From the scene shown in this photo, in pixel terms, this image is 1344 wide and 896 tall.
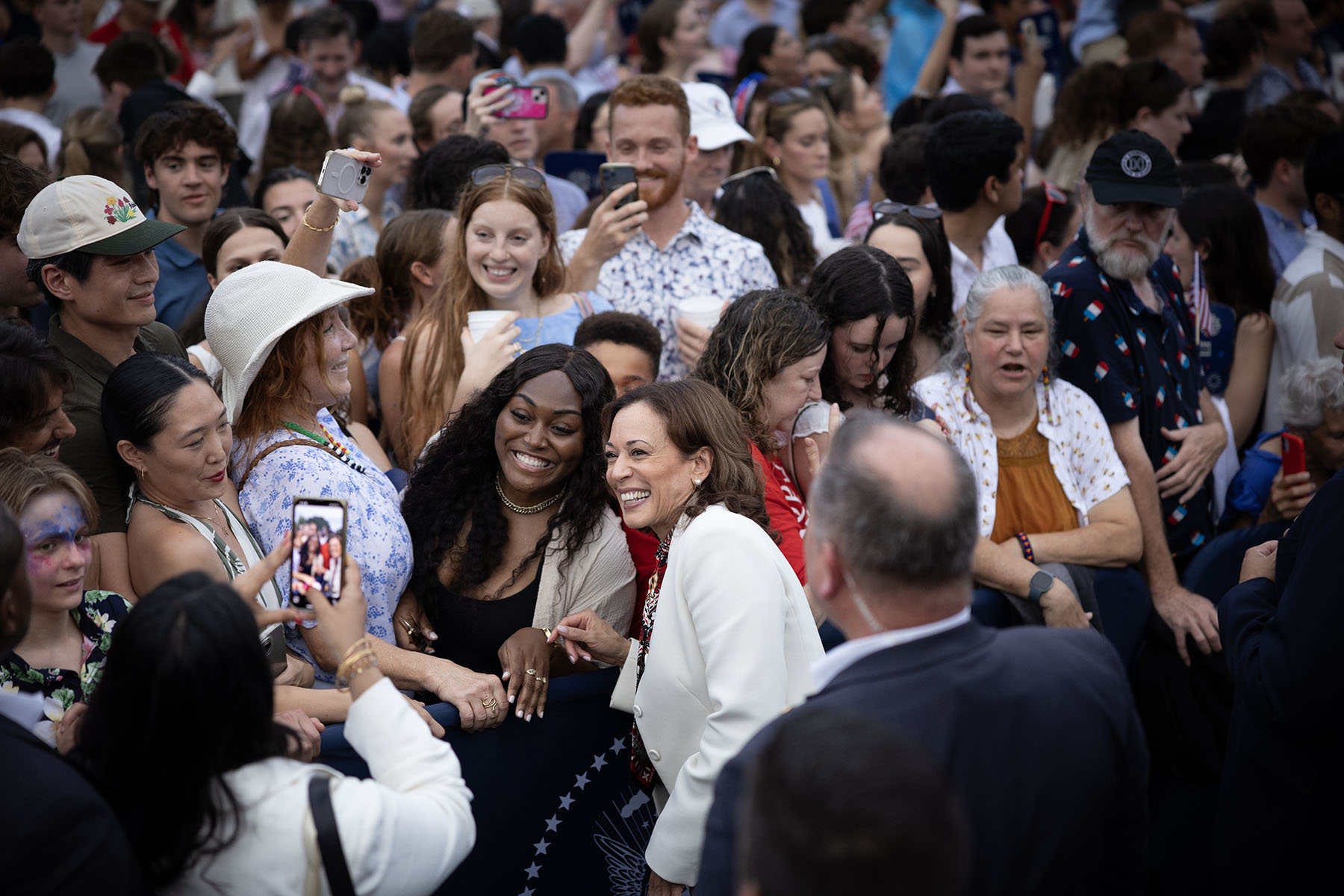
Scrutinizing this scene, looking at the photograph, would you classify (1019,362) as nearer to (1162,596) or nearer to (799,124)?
(1162,596)

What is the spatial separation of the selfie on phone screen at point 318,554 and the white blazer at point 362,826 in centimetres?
31

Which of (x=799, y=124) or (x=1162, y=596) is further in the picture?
(x=799, y=124)

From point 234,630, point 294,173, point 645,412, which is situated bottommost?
point 234,630

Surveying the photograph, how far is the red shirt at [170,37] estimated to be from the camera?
28.6ft

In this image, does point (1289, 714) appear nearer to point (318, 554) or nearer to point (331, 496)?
point (318, 554)

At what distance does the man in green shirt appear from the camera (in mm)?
3410

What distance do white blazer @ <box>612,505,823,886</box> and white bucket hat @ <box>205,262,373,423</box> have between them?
130 centimetres

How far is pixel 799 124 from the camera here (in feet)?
21.7

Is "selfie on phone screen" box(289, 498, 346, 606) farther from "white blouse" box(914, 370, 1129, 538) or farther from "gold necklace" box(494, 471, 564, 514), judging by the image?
"white blouse" box(914, 370, 1129, 538)

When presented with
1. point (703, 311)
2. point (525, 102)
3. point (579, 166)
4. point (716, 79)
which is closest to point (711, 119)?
point (525, 102)

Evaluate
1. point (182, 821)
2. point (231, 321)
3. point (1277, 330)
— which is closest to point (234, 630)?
point (182, 821)

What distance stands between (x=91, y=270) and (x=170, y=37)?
6788mm

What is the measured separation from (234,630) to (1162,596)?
347cm

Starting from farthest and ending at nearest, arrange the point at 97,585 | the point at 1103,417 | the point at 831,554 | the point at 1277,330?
the point at 1277,330
the point at 1103,417
the point at 97,585
the point at 831,554
